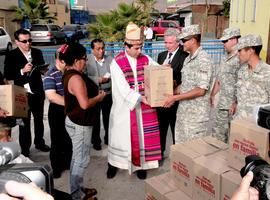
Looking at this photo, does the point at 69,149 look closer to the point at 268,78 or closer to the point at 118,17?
the point at 268,78

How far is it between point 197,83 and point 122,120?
88 cm

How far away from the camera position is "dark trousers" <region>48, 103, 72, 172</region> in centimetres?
337

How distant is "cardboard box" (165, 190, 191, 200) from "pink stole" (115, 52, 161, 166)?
99 cm

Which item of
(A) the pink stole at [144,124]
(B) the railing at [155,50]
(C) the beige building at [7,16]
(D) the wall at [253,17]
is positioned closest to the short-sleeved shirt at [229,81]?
(A) the pink stole at [144,124]

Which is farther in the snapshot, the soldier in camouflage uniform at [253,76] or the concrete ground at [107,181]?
the concrete ground at [107,181]

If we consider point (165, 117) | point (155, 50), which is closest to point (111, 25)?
point (155, 50)

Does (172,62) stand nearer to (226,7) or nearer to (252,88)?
(252,88)

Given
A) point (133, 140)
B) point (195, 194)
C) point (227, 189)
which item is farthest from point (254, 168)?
point (133, 140)

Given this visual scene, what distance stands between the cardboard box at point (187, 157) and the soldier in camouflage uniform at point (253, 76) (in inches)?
18.7

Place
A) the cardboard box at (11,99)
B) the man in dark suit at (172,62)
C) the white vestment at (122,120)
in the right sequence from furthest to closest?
1. the man in dark suit at (172,62)
2. the white vestment at (122,120)
3. the cardboard box at (11,99)

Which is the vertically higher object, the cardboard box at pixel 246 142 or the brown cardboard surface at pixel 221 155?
the cardboard box at pixel 246 142

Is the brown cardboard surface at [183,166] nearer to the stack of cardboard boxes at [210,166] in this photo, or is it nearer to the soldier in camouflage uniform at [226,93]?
the stack of cardboard boxes at [210,166]

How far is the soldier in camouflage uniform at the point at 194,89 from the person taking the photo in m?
2.91

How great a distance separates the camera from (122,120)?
3.30m
